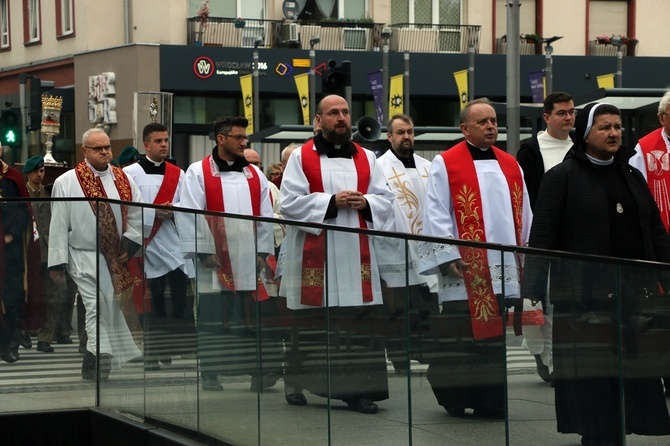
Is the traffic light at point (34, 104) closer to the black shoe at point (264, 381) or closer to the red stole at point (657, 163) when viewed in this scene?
the red stole at point (657, 163)

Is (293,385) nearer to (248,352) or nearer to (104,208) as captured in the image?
(248,352)

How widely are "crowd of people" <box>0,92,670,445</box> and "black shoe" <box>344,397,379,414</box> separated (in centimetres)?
1

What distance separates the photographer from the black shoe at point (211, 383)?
841 centimetres

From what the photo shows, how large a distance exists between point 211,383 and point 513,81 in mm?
14216

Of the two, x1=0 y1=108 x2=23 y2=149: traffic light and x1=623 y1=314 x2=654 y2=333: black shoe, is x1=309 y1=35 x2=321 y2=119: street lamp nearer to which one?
x1=0 y1=108 x2=23 y2=149: traffic light

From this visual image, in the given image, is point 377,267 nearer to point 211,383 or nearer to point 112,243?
point 211,383

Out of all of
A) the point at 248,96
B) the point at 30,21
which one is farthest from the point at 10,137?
the point at 30,21

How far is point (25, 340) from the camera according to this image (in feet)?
31.7

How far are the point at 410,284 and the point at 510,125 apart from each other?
1540 cm

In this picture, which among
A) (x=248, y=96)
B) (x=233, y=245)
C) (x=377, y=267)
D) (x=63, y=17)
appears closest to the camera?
(x=377, y=267)

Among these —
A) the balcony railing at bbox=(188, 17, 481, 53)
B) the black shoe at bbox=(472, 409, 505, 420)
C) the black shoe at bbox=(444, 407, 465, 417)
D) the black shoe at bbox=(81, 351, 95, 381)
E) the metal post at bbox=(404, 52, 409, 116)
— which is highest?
the balcony railing at bbox=(188, 17, 481, 53)

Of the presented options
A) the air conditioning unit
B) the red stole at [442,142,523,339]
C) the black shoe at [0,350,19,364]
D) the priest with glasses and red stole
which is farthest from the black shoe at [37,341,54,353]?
the air conditioning unit

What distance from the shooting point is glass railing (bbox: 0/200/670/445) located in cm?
541

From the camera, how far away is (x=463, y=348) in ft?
20.5
